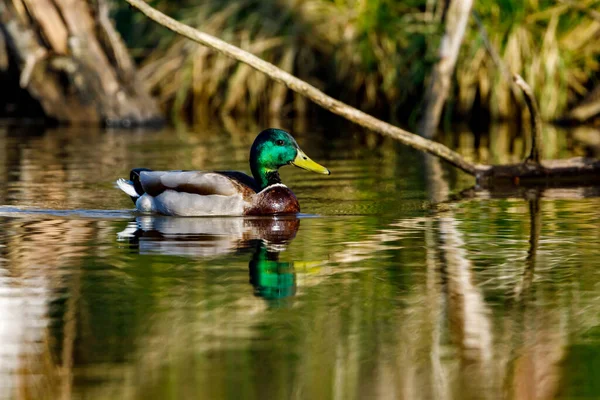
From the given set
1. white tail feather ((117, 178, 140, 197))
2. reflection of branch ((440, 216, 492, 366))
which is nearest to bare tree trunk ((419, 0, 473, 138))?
white tail feather ((117, 178, 140, 197))

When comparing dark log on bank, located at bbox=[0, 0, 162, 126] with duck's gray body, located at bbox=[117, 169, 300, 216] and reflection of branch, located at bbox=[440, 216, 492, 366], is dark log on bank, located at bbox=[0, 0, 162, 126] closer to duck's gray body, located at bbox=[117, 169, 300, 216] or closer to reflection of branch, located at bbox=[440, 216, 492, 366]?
duck's gray body, located at bbox=[117, 169, 300, 216]

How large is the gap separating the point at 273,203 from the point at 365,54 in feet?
36.5

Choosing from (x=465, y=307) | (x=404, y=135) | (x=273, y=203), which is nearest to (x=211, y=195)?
(x=273, y=203)

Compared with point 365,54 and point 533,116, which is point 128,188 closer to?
point 533,116

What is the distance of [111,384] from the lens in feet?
15.9

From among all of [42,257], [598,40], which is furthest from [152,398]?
[598,40]

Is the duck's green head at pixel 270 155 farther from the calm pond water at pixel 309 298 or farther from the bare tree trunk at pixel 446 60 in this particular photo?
the bare tree trunk at pixel 446 60

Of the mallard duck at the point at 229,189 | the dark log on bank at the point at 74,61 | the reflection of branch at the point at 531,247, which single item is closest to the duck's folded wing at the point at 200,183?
the mallard duck at the point at 229,189

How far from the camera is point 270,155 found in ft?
31.8

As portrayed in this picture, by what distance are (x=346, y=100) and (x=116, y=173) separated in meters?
8.56

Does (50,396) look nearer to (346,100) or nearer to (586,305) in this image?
(586,305)

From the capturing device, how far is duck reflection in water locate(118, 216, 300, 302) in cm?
689

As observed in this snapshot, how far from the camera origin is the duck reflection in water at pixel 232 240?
6.89 m

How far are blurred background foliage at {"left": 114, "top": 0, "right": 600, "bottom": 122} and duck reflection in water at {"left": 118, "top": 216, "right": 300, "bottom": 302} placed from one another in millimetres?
10196
